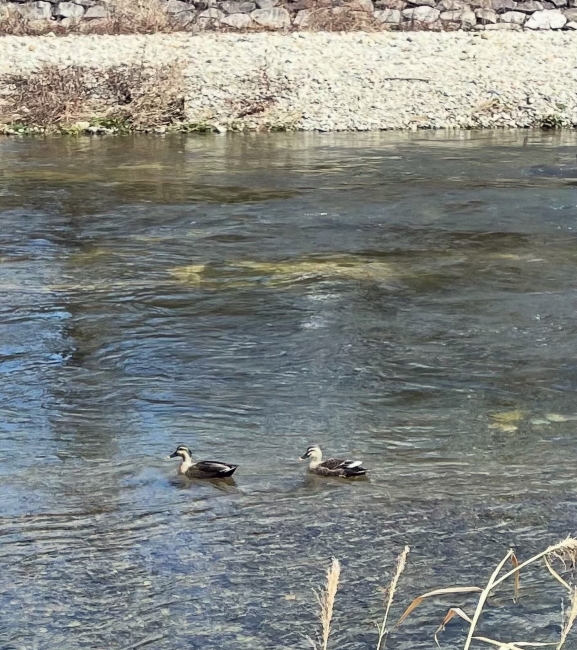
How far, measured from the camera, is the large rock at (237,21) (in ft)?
70.3

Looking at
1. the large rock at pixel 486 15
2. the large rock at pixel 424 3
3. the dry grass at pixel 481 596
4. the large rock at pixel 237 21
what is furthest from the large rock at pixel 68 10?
the dry grass at pixel 481 596

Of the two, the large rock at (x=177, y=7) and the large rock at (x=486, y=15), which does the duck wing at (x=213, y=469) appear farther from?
the large rock at (x=486, y=15)

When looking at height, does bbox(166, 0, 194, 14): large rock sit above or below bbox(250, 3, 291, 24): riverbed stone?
above

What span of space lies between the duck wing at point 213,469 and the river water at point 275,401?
0.06 m

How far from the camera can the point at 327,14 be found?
70.0 feet

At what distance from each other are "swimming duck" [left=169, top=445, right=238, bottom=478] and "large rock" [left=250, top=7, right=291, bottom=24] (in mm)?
17170

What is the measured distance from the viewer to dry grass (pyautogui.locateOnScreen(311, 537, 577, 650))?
2.64 m

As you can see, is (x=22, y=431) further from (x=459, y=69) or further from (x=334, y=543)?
(x=459, y=69)

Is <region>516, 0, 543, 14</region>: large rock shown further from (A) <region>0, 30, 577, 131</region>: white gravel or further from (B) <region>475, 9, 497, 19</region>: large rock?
(A) <region>0, 30, 577, 131</region>: white gravel

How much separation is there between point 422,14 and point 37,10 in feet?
23.3

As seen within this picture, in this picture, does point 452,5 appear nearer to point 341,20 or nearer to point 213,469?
point 341,20

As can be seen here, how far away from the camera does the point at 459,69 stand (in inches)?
723

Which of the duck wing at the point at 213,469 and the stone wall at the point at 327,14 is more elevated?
the stone wall at the point at 327,14

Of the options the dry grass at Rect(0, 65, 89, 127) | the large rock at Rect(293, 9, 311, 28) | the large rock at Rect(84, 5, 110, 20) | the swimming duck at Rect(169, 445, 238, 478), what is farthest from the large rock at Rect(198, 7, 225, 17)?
the swimming duck at Rect(169, 445, 238, 478)
